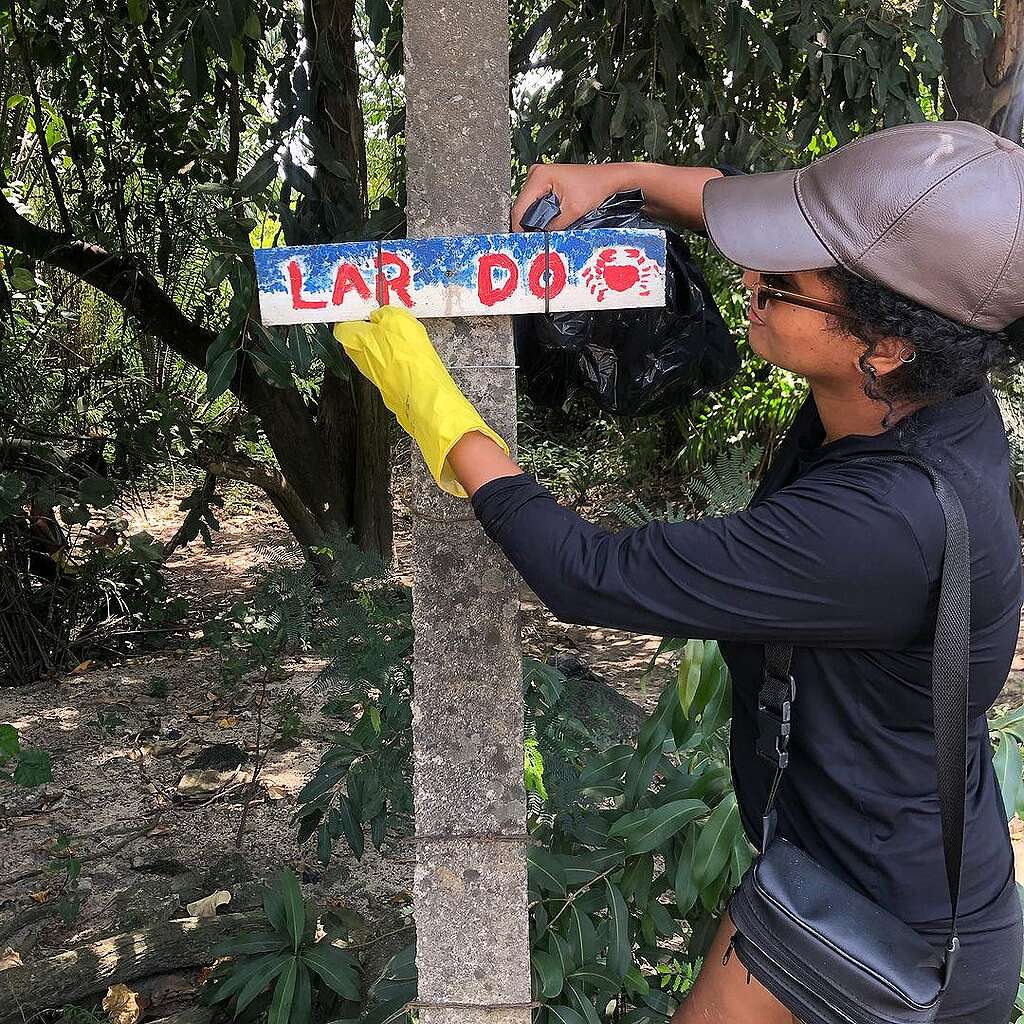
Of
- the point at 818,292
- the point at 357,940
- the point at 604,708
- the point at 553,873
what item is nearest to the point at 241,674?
the point at 357,940

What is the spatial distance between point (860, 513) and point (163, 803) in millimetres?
2968

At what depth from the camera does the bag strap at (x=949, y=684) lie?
1158 millimetres

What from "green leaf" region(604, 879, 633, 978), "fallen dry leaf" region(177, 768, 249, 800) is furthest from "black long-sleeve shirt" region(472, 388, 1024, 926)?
"fallen dry leaf" region(177, 768, 249, 800)

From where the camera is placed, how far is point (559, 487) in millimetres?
7742

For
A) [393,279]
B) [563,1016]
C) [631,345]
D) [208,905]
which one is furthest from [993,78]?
[208,905]

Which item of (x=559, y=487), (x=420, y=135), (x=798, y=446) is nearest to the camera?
(x=420, y=135)

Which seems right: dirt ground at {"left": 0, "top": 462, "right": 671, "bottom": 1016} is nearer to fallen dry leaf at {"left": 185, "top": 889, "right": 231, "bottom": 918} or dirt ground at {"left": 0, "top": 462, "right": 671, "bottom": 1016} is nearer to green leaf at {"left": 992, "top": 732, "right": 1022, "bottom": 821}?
fallen dry leaf at {"left": 185, "top": 889, "right": 231, "bottom": 918}

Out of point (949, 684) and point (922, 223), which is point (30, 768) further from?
point (922, 223)

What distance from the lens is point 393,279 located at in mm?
1337

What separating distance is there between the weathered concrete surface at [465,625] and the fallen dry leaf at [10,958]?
1459 mm

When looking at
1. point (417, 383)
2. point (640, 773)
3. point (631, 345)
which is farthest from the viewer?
point (640, 773)

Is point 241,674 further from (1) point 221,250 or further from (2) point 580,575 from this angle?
(2) point 580,575

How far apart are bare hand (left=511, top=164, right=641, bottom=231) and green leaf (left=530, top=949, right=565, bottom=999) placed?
1.21m

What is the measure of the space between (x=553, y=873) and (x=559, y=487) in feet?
19.6
